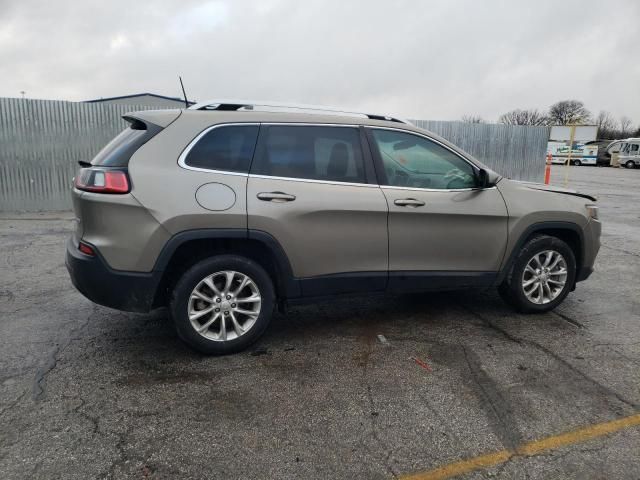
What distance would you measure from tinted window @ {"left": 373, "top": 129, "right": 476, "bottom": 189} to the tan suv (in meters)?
0.01

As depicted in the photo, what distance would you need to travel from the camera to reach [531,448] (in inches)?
106

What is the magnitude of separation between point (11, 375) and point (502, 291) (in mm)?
4188

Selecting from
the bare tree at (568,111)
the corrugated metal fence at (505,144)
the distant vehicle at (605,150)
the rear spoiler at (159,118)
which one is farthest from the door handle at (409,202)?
the bare tree at (568,111)

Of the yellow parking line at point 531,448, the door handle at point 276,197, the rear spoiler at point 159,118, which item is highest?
the rear spoiler at point 159,118

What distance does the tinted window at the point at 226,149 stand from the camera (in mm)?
3611

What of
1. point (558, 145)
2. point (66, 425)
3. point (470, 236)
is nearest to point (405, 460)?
point (66, 425)

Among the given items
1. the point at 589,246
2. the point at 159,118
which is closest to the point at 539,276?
the point at 589,246

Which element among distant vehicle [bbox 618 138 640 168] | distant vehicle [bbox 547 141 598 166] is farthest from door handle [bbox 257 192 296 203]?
distant vehicle [bbox 547 141 598 166]

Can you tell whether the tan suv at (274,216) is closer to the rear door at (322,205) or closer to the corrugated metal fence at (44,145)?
the rear door at (322,205)

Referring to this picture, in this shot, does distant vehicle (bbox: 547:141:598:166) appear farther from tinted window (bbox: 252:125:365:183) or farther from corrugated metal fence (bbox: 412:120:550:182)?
tinted window (bbox: 252:125:365:183)

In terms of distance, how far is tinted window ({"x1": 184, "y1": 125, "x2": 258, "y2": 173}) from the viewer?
3611mm

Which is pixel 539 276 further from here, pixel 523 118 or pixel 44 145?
pixel 523 118

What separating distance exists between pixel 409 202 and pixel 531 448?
204 cm

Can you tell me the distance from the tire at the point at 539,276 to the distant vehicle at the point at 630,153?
144 feet
